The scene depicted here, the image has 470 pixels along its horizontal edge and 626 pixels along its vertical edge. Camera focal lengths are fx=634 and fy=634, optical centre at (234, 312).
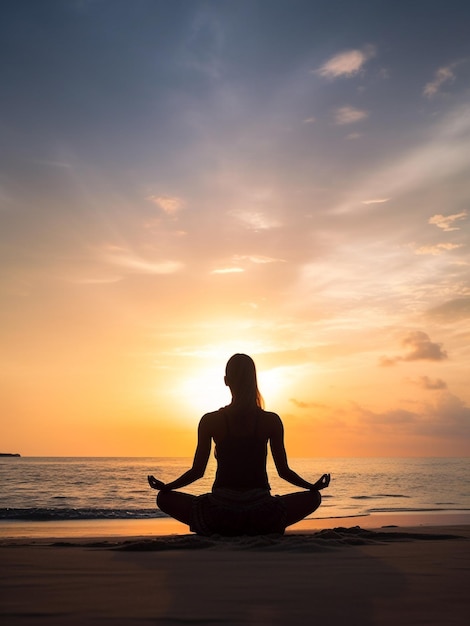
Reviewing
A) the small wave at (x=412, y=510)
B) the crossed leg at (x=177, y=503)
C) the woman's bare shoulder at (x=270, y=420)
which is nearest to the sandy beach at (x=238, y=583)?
the crossed leg at (x=177, y=503)

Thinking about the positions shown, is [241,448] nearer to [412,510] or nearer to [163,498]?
[163,498]

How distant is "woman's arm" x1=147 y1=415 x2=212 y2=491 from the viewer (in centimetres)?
607

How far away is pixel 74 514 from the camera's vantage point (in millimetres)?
15438

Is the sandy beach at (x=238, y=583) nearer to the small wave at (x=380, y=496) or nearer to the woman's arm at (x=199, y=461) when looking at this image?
the woman's arm at (x=199, y=461)

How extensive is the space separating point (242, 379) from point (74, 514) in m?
11.0

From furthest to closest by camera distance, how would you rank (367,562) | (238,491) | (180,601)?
1. (238,491)
2. (367,562)
3. (180,601)

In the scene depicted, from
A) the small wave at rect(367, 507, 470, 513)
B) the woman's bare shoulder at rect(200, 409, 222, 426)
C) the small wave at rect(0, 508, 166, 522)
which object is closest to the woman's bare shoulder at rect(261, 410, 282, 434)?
the woman's bare shoulder at rect(200, 409, 222, 426)

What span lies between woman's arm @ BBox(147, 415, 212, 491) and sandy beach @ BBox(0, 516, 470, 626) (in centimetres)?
88

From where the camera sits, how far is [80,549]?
514cm

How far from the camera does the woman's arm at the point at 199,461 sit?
6066 millimetres

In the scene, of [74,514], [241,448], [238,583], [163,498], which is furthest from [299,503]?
[74,514]

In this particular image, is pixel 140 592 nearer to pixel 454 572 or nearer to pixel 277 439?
pixel 454 572

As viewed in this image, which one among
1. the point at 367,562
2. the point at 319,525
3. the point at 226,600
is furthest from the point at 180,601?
the point at 319,525

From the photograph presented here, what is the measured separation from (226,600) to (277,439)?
11.3ft
